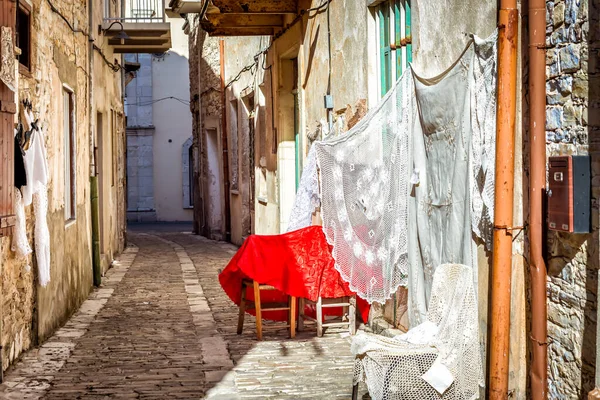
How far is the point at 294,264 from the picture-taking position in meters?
7.89

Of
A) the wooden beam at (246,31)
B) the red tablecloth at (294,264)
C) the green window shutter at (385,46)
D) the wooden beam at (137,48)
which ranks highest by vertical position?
the wooden beam at (137,48)

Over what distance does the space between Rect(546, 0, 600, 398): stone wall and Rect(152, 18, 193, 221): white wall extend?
2764cm

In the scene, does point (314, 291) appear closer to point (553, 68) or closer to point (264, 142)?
point (553, 68)

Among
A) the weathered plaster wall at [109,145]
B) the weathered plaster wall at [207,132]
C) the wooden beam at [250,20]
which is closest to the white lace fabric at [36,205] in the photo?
the weathered plaster wall at [109,145]

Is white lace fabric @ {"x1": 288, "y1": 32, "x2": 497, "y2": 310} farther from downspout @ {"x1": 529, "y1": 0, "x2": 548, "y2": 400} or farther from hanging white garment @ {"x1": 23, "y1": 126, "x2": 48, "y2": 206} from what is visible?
hanging white garment @ {"x1": 23, "y1": 126, "x2": 48, "y2": 206}

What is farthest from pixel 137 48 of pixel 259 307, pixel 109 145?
pixel 259 307

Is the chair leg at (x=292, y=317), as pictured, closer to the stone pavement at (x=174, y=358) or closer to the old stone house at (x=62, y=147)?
the stone pavement at (x=174, y=358)

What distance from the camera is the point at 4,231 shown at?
20.7ft

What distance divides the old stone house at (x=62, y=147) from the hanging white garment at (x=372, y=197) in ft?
8.46

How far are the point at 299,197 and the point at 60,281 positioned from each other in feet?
8.42

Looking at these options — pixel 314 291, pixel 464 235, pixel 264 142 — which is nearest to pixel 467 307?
pixel 464 235

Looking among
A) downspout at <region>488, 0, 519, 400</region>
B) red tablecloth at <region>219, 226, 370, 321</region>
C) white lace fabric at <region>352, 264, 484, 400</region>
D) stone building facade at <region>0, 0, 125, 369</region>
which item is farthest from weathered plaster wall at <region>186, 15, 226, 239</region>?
downspout at <region>488, 0, 519, 400</region>

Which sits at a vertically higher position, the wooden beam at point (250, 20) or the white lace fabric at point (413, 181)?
the wooden beam at point (250, 20)

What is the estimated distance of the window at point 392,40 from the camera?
736 cm
